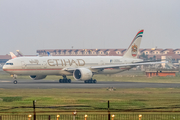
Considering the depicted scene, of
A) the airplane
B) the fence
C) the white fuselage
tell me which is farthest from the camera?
the airplane

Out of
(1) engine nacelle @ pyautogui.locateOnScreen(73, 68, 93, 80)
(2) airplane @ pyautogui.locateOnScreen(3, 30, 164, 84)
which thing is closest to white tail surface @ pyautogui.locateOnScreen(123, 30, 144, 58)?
(2) airplane @ pyautogui.locateOnScreen(3, 30, 164, 84)

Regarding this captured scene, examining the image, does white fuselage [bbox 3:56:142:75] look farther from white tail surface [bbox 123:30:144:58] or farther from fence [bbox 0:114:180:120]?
fence [bbox 0:114:180:120]

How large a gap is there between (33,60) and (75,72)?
700cm

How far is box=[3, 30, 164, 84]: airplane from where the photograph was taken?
53.0 m

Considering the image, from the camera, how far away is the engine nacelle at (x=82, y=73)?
5378cm

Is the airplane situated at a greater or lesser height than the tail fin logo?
lesser

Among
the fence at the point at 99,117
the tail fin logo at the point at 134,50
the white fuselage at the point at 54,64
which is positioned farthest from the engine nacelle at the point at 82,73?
Result: the fence at the point at 99,117

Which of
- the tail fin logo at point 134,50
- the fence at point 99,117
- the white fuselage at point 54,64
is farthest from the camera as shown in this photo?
the tail fin logo at point 134,50

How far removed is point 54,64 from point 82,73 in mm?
4950

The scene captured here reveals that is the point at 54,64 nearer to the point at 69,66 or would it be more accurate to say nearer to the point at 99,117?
the point at 69,66

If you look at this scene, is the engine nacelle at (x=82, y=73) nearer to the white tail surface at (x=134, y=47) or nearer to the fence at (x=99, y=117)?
the white tail surface at (x=134, y=47)

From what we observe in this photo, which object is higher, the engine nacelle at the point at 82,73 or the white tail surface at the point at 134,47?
the white tail surface at the point at 134,47

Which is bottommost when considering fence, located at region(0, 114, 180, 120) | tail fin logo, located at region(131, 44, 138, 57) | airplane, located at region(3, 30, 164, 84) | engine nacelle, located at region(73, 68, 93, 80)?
fence, located at region(0, 114, 180, 120)

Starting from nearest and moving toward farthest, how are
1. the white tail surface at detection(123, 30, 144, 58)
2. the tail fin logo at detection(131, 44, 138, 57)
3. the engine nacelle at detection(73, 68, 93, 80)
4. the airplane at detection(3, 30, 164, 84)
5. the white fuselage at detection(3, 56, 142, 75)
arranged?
1. the white fuselage at detection(3, 56, 142, 75)
2. the airplane at detection(3, 30, 164, 84)
3. the engine nacelle at detection(73, 68, 93, 80)
4. the white tail surface at detection(123, 30, 144, 58)
5. the tail fin logo at detection(131, 44, 138, 57)
